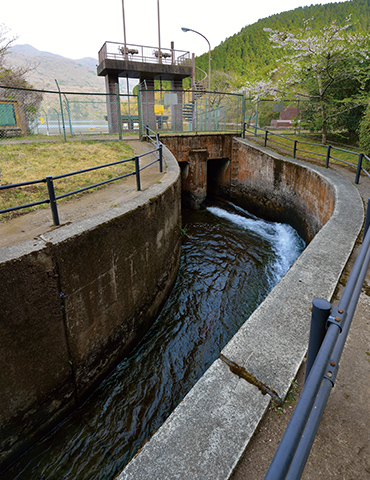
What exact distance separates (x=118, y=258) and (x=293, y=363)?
3246 millimetres

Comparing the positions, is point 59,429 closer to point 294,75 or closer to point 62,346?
point 62,346

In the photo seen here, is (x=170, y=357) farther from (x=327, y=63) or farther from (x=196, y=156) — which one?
(x=327, y=63)

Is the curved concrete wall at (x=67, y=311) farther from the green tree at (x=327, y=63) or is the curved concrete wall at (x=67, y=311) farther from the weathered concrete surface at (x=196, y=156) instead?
the green tree at (x=327, y=63)

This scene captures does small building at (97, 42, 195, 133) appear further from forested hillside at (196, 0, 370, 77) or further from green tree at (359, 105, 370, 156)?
forested hillside at (196, 0, 370, 77)

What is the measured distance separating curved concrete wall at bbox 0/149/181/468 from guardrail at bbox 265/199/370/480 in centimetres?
314

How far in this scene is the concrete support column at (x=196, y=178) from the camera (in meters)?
14.8

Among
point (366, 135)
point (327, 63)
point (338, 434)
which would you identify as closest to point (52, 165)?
point (338, 434)

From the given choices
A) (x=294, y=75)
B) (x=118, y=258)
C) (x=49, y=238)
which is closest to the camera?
(x=49, y=238)

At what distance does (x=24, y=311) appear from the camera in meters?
3.42

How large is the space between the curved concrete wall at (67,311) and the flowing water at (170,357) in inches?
10.9

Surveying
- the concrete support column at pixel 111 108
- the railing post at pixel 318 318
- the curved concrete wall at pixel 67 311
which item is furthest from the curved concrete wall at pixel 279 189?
the concrete support column at pixel 111 108

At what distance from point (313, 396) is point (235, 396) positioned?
1.28 meters

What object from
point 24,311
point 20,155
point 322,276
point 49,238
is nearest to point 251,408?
point 322,276

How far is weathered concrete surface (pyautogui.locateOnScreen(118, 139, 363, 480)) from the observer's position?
181 cm
